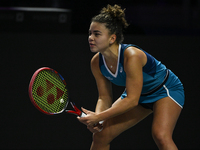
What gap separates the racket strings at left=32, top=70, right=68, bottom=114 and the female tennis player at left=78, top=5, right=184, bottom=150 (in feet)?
0.67

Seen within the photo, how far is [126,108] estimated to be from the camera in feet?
5.85

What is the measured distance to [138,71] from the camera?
1.76 metres

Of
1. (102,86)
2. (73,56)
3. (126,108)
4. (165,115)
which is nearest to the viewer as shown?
(126,108)

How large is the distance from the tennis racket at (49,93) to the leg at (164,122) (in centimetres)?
48

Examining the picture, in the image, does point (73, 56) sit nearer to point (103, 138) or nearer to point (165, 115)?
point (103, 138)

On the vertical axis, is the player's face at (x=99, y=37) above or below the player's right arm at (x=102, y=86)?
above

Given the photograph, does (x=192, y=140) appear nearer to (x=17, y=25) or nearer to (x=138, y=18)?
(x=138, y=18)

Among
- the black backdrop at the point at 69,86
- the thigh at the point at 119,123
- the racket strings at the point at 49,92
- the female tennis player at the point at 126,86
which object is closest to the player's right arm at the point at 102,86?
the female tennis player at the point at 126,86

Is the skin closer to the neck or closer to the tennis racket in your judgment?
the neck

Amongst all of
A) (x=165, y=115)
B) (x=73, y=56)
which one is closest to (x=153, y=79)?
(x=165, y=115)

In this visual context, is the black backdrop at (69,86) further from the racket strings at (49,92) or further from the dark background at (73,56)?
the racket strings at (49,92)

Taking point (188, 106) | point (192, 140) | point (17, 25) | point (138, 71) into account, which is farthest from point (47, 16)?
point (192, 140)

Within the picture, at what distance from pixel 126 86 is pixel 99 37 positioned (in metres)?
0.36

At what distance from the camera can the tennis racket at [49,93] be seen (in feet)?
6.05
